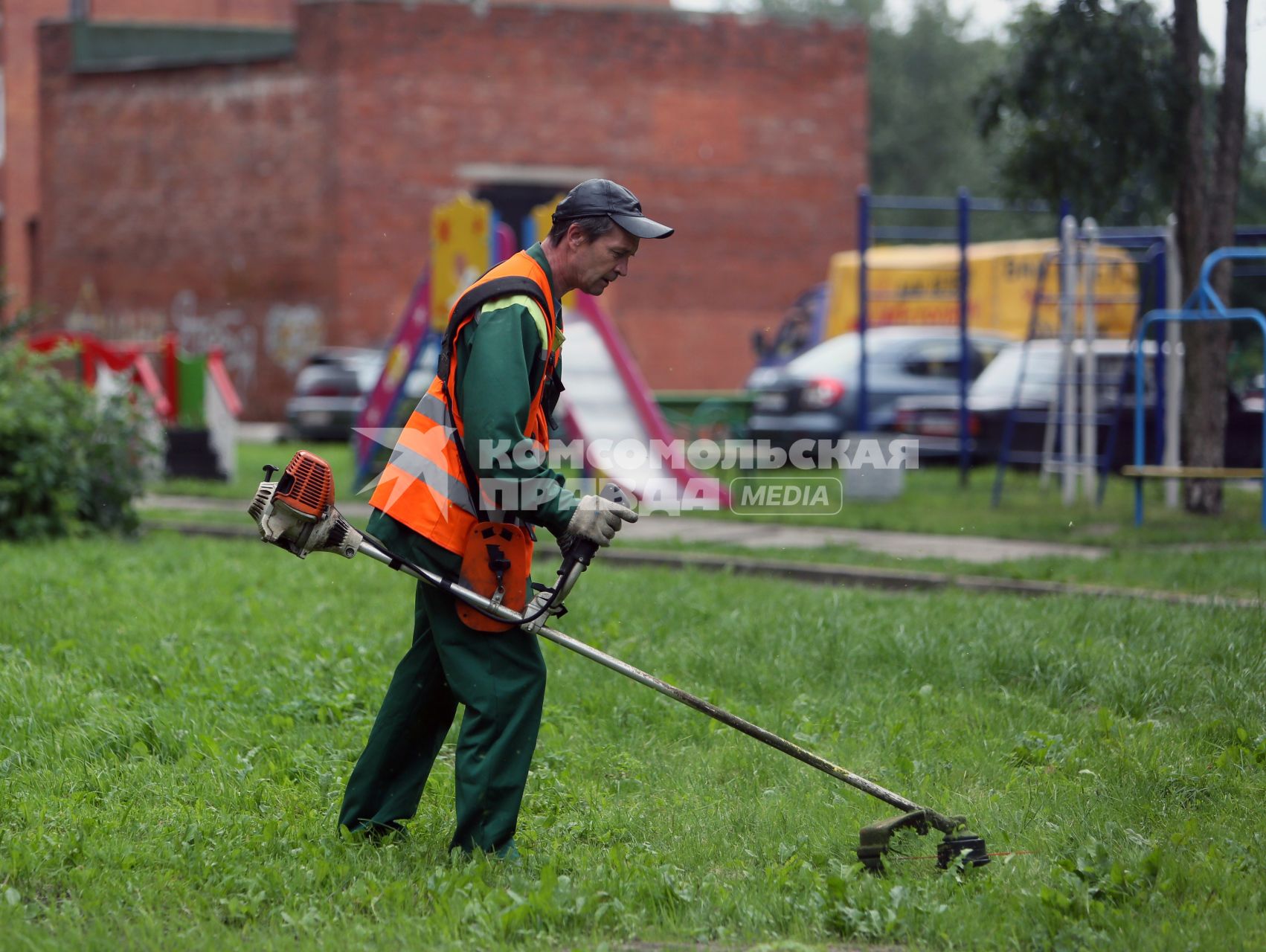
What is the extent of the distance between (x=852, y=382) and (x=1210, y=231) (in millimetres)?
4824

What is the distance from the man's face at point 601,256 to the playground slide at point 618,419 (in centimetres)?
833

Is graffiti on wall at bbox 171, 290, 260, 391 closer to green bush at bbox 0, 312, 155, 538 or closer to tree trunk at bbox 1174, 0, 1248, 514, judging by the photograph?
green bush at bbox 0, 312, 155, 538

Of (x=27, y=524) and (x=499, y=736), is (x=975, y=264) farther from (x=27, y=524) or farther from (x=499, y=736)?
(x=499, y=736)

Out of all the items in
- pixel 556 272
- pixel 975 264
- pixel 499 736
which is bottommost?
pixel 499 736

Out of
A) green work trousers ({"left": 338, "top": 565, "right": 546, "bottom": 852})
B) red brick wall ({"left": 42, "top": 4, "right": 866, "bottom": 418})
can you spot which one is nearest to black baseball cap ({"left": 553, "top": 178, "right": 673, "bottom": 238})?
green work trousers ({"left": 338, "top": 565, "right": 546, "bottom": 852})

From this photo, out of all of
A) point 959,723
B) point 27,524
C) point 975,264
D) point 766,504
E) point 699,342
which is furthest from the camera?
point 699,342

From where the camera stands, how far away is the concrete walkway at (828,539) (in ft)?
31.3

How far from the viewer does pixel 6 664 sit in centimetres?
582

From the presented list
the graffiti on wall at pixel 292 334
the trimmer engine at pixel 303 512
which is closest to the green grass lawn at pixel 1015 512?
the trimmer engine at pixel 303 512

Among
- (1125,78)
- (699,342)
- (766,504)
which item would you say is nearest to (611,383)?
(766,504)

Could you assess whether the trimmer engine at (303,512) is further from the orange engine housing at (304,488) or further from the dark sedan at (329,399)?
the dark sedan at (329,399)

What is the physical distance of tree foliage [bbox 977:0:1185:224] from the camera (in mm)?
11750

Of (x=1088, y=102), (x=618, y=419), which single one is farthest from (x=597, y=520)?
(x=618, y=419)

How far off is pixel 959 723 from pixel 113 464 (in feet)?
22.0
